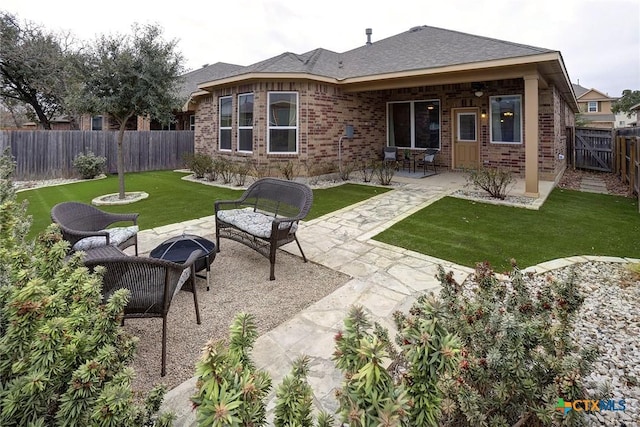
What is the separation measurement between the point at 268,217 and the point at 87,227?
2.31 metres

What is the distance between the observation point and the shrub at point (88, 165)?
43.2 ft

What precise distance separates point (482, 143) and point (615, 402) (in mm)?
11630

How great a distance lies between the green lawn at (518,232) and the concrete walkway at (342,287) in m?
0.41

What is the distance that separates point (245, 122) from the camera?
12.1 m

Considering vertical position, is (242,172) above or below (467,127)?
below

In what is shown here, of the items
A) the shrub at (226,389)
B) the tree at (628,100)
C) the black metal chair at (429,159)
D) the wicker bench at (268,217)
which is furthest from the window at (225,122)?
the tree at (628,100)

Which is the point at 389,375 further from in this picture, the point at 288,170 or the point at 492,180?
the point at 288,170

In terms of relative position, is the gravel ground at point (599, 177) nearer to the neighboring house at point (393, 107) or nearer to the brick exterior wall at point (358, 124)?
the brick exterior wall at point (358, 124)

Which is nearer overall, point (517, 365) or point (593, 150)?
point (517, 365)

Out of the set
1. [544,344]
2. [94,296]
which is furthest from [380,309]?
[94,296]

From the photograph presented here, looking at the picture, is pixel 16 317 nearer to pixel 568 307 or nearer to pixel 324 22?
pixel 568 307

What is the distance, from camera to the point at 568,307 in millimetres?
1918

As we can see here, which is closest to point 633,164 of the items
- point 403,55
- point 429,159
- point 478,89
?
point 478,89

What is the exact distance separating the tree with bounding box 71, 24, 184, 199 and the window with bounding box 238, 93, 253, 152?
3.22 meters
